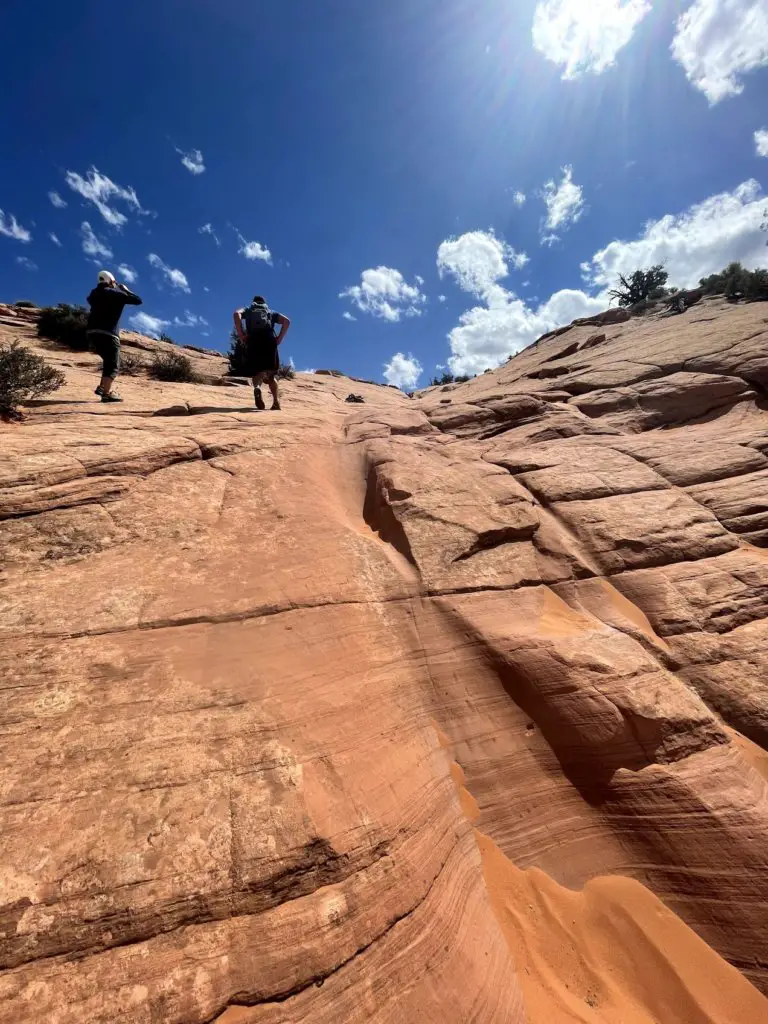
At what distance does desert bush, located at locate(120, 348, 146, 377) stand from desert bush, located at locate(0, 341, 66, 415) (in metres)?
5.91

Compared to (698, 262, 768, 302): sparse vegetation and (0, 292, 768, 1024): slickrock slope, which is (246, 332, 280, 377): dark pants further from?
(698, 262, 768, 302): sparse vegetation

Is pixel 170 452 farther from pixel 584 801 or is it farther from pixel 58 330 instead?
pixel 58 330

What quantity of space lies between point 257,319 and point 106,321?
2825mm

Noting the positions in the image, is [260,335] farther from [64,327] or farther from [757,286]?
[757,286]

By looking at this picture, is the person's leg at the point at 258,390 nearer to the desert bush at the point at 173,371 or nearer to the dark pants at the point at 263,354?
the dark pants at the point at 263,354

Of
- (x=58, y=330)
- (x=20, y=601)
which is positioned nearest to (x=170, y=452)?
(x=20, y=601)

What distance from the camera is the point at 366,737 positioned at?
376 centimetres

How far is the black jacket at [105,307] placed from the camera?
8.37 metres

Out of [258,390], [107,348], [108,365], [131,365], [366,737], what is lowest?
[366,737]

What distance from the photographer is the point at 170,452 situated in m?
6.12

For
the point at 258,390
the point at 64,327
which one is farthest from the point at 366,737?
the point at 64,327

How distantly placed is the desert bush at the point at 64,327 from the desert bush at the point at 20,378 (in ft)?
30.9

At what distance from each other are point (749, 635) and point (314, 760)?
16.9ft

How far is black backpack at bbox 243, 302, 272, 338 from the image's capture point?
30.7ft
